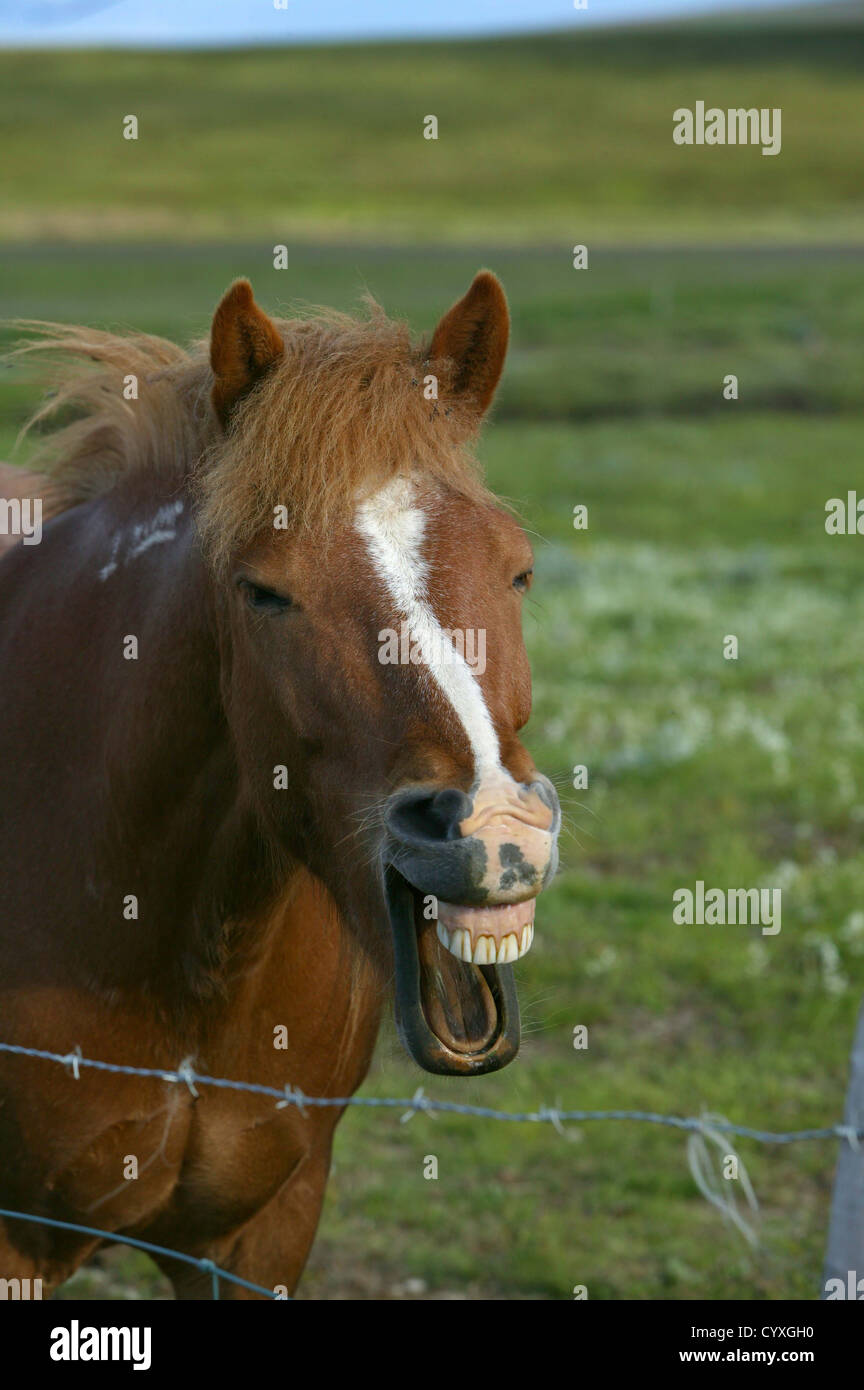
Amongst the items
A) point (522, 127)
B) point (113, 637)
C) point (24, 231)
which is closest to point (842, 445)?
point (113, 637)

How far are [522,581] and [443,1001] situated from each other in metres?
0.88

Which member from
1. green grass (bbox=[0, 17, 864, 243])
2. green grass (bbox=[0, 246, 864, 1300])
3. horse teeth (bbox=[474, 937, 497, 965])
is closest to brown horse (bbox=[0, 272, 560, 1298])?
horse teeth (bbox=[474, 937, 497, 965])

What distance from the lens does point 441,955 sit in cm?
271

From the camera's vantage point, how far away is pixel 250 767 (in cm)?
291

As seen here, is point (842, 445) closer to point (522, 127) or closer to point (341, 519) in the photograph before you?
point (341, 519)

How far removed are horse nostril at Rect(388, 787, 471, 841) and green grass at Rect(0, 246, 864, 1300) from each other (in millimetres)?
620

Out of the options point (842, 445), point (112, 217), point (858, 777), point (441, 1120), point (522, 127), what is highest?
point (522, 127)

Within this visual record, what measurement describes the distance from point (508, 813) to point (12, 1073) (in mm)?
1521

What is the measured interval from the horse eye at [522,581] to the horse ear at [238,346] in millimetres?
680

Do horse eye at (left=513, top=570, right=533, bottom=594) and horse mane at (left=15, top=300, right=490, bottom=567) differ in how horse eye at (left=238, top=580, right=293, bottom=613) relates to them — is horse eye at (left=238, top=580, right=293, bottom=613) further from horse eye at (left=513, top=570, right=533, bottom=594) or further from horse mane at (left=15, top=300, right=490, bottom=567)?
horse eye at (left=513, top=570, right=533, bottom=594)

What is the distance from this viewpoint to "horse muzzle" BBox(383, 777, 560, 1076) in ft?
7.79

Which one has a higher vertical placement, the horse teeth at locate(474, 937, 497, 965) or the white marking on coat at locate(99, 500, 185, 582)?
the white marking on coat at locate(99, 500, 185, 582)

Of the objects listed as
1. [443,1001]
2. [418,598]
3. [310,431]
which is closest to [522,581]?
[418,598]

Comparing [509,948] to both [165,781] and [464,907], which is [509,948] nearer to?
[464,907]
